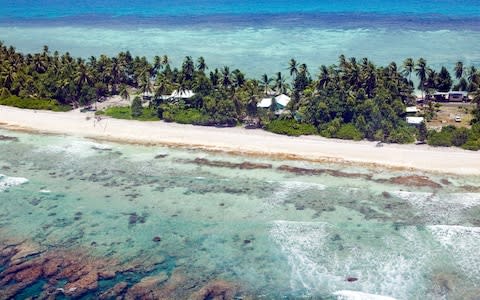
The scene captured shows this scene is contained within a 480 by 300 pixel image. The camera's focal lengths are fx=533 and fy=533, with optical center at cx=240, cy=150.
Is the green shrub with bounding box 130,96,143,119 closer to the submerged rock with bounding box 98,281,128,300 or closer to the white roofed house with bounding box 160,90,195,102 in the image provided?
the white roofed house with bounding box 160,90,195,102

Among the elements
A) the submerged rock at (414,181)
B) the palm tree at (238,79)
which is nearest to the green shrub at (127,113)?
the palm tree at (238,79)

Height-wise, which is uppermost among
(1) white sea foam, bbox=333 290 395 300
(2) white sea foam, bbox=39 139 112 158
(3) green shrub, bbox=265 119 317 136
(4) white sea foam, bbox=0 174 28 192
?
(3) green shrub, bbox=265 119 317 136

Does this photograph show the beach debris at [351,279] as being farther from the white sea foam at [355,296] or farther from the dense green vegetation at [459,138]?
the dense green vegetation at [459,138]

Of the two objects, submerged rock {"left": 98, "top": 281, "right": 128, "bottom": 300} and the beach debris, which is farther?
the beach debris

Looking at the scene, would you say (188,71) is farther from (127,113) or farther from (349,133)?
(349,133)

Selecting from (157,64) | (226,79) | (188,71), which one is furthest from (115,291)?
(157,64)

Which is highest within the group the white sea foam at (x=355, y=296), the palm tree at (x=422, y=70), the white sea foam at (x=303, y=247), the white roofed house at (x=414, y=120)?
the palm tree at (x=422, y=70)

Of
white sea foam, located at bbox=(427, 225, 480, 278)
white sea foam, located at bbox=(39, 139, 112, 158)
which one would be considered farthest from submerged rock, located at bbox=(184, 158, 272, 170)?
white sea foam, located at bbox=(427, 225, 480, 278)
